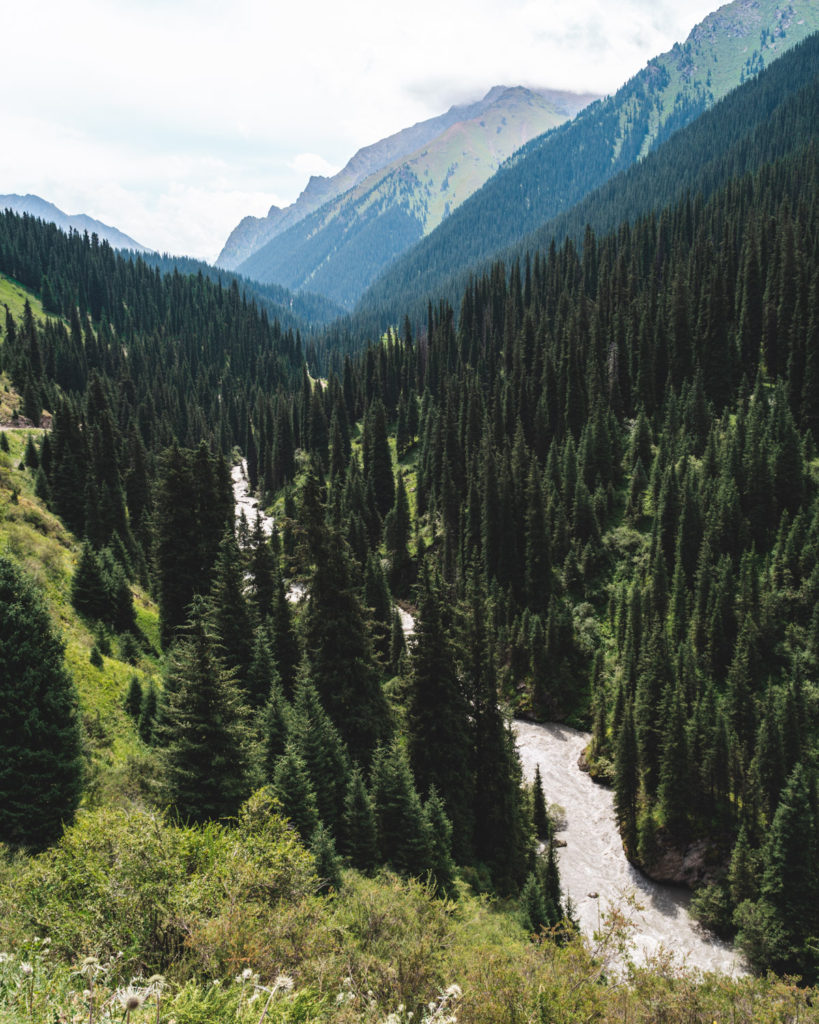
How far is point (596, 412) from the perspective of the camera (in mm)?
109625

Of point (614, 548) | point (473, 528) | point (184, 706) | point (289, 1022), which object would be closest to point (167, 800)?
point (184, 706)

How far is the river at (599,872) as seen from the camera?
149 ft

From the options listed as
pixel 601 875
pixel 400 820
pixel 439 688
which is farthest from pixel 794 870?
pixel 400 820

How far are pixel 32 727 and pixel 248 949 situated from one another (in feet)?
39.7

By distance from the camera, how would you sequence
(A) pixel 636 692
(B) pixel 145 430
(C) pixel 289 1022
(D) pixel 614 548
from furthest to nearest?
1. (B) pixel 145 430
2. (D) pixel 614 548
3. (A) pixel 636 692
4. (C) pixel 289 1022

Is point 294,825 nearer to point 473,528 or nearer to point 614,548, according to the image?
point 614,548

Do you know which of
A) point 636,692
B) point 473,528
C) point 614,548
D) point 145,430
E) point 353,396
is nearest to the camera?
point 636,692

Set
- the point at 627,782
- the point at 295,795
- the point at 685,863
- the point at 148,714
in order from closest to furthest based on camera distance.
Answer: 1. the point at 295,795
2. the point at 148,714
3. the point at 685,863
4. the point at 627,782

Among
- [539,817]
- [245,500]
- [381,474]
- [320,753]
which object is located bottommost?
[539,817]

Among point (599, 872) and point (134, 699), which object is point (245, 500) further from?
point (134, 699)

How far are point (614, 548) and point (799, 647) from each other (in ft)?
104

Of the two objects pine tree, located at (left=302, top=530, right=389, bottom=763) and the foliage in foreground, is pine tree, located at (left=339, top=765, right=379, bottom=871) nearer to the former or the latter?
the foliage in foreground

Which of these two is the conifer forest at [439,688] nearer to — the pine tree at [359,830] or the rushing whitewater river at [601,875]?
the pine tree at [359,830]

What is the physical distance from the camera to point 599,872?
52906 mm
